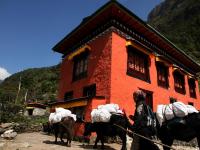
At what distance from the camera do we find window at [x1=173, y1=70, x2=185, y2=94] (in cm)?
1839


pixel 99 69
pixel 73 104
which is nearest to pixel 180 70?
pixel 99 69

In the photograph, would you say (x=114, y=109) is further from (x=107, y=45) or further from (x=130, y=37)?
(x=130, y=37)

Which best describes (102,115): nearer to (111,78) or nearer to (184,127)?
(184,127)

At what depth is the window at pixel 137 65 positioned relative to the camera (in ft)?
45.2

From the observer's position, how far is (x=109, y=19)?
13.3 metres

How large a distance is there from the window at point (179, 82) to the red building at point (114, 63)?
0.70 ft

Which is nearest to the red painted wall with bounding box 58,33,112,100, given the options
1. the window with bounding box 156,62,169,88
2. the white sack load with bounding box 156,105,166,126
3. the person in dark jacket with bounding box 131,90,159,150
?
the window with bounding box 156,62,169,88

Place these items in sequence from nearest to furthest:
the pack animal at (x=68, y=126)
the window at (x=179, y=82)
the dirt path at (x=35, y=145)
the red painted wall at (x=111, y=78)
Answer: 1. the dirt path at (x=35, y=145)
2. the pack animal at (x=68, y=126)
3. the red painted wall at (x=111, y=78)
4. the window at (x=179, y=82)

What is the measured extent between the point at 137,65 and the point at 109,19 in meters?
3.57

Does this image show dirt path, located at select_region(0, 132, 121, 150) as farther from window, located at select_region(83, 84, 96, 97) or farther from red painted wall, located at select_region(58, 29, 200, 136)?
window, located at select_region(83, 84, 96, 97)

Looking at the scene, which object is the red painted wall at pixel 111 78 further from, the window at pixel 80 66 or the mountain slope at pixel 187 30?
the mountain slope at pixel 187 30

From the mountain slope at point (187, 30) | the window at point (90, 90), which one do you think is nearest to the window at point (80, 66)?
the window at point (90, 90)

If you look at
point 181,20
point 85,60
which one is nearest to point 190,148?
point 85,60

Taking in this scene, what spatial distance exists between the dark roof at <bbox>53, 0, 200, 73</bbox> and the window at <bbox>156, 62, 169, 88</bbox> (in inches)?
58.9
